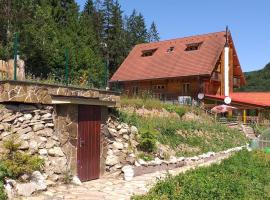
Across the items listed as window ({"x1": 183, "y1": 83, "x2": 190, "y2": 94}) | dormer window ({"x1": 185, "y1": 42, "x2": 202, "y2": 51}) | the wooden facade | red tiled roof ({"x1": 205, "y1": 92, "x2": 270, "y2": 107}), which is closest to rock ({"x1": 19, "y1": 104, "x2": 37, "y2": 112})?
the wooden facade

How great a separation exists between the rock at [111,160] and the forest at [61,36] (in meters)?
2.72

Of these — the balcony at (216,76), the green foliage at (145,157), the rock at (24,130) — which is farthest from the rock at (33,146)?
the balcony at (216,76)

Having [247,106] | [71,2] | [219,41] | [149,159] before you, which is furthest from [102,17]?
[149,159]

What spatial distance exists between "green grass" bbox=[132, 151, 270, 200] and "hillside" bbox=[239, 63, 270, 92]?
191ft

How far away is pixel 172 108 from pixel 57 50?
1421cm

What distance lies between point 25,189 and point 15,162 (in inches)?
28.0

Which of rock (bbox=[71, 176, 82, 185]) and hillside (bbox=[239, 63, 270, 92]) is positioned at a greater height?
hillside (bbox=[239, 63, 270, 92])

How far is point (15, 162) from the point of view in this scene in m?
9.90

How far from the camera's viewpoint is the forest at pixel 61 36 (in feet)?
109

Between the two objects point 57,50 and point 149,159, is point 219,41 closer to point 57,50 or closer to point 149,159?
point 57,50

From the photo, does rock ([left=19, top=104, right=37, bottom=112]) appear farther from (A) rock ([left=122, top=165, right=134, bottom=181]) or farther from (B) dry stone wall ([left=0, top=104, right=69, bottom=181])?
(A) rock ([left=122, top=165, right=134, bottom=181])

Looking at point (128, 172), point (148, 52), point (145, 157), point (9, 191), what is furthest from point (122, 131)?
point (148, 52)

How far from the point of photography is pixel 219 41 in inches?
1608

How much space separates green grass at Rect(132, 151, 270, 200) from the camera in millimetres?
9031
